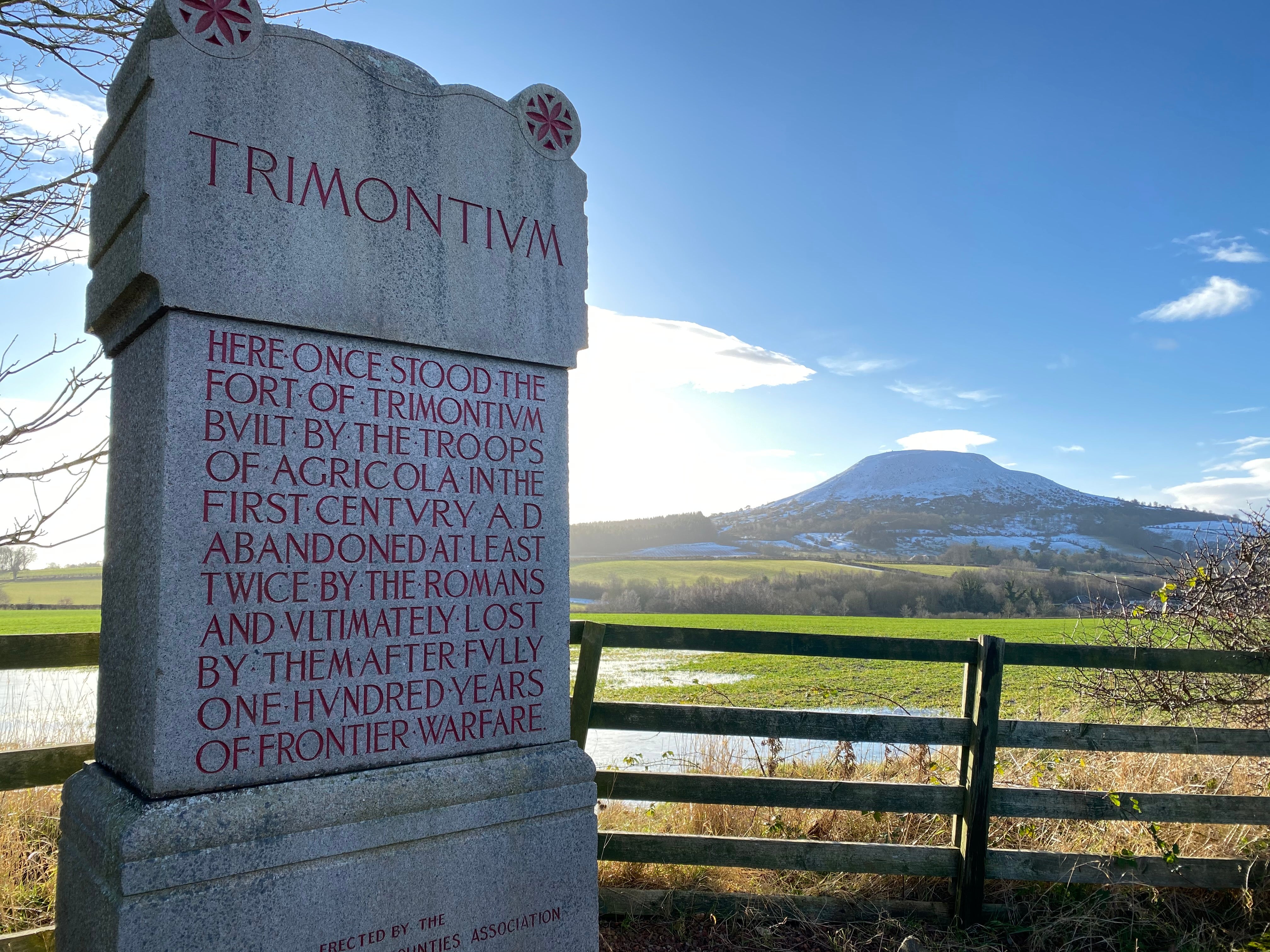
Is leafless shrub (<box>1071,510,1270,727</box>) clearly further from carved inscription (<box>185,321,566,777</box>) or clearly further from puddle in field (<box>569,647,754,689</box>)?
puddle in field (<box>569,647,754,689</box>)

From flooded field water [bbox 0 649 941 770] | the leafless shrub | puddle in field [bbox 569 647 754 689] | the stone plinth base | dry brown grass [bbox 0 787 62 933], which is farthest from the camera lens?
puddle in field [bbox 569 647 754 689]

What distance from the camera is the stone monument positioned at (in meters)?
2.91

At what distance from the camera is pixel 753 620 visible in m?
42.1

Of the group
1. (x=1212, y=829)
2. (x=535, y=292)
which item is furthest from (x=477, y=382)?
(x=1212, y=829)

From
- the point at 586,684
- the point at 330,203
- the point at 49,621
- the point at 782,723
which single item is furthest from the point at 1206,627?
the point at 49,621

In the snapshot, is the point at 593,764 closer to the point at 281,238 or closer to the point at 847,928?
the point at 847,928

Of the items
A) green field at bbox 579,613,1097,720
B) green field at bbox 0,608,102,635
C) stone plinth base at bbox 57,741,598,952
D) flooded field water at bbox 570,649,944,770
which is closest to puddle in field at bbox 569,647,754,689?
green field at bbox 579,613,1097,720

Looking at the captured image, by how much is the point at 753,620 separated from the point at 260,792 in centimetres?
4036

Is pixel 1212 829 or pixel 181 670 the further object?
pixel 1212 829

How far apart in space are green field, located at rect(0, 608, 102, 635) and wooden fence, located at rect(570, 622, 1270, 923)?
24.6 metres

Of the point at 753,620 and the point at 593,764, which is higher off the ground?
the point at 593,764

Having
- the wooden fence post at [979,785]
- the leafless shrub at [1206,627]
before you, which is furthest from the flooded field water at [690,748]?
the leafless shrub at [1206,627]

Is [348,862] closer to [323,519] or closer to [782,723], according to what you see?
[323,519]

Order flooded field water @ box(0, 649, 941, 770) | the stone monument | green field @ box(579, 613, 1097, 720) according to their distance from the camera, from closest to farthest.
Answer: the stone monument, flooded field water @ box(0, 649, 941, 770), green field @ box(579, 613, 1097, 720)
